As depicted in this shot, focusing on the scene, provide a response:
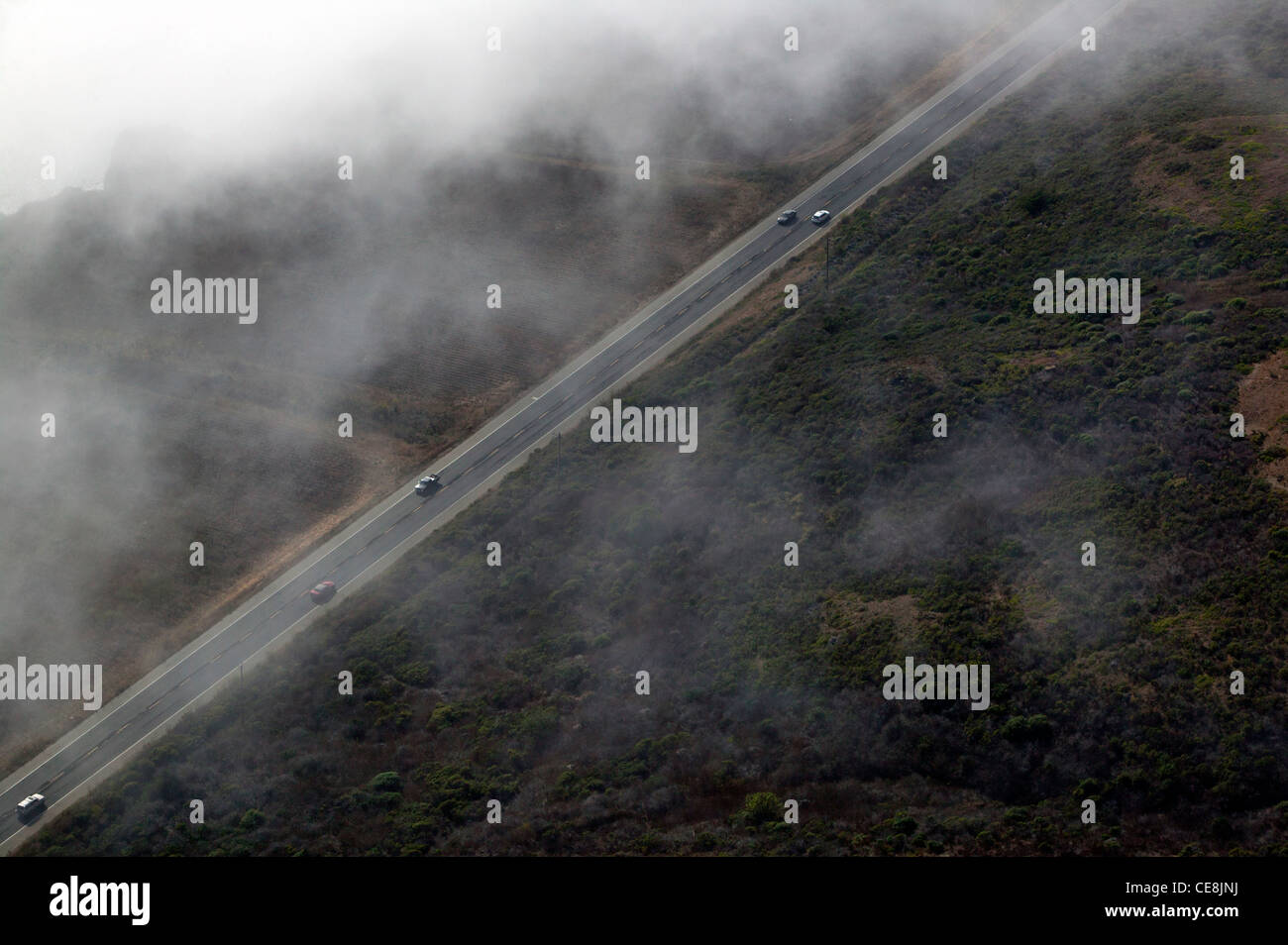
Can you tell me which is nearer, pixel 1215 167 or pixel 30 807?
pixel 30 807

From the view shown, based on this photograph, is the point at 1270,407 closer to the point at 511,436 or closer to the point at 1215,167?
the point at 1215,167

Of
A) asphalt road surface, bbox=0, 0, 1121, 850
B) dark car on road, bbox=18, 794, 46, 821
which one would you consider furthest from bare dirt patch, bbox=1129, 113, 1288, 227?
dark car on road, bbox=18, 794, 46, 821

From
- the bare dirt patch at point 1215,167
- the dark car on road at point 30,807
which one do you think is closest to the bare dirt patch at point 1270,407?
the bare dirt patch at point 1215,167

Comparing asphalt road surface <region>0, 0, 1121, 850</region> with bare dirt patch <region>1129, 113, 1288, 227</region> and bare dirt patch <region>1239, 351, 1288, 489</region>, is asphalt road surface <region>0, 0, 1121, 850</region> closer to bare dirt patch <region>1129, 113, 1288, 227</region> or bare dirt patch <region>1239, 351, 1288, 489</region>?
bare dirt patch <region>1129, 113, 1288, 227</region>

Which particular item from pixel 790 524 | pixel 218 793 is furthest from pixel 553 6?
pixel 218 793

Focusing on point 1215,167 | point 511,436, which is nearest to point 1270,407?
point 1215,167

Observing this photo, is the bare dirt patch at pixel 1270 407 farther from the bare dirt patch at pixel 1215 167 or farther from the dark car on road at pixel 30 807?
the dark car on road at pixel 30 807
